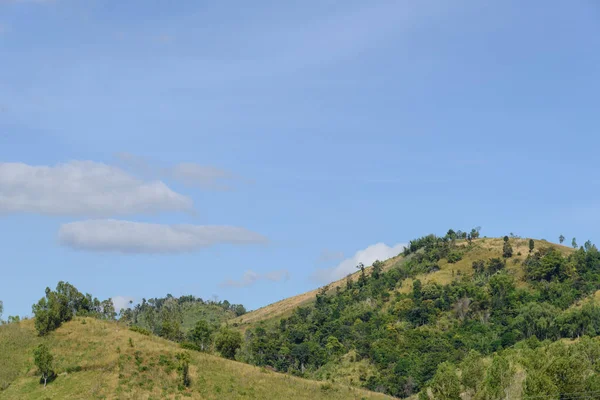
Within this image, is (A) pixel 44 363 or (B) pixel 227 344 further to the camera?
(B) pixel 227 344

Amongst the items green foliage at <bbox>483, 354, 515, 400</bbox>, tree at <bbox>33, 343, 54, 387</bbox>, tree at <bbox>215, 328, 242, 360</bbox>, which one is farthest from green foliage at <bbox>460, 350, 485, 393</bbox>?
tree at <bbox>33, 343, 54, 387</bbox>

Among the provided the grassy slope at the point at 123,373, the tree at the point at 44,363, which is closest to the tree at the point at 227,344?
the grassy slope at the point at 123,373

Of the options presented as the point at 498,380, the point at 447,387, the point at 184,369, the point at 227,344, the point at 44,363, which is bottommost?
the point at 447,387

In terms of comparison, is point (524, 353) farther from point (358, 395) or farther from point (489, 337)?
point (489, 337)

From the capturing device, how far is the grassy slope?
10550 cm

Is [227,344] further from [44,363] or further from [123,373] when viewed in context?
[44,363]

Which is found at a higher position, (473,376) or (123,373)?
(123,373)

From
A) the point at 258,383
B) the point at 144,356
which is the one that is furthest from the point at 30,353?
the point at 258,383

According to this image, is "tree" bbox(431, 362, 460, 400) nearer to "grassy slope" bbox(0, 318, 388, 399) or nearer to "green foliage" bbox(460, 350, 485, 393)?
"green foliage" bbox(460, 350, 485, 393)

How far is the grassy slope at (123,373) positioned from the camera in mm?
105500

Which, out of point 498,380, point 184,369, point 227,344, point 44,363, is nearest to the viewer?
point 498,380

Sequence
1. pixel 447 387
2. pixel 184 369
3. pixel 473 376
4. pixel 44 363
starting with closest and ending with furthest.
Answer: pixel 447 387
pixel 44 363
pixel 473 376
pixel 184 369

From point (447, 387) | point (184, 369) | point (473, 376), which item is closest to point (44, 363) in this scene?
point (184, 369)

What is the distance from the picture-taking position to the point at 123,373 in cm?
10975
